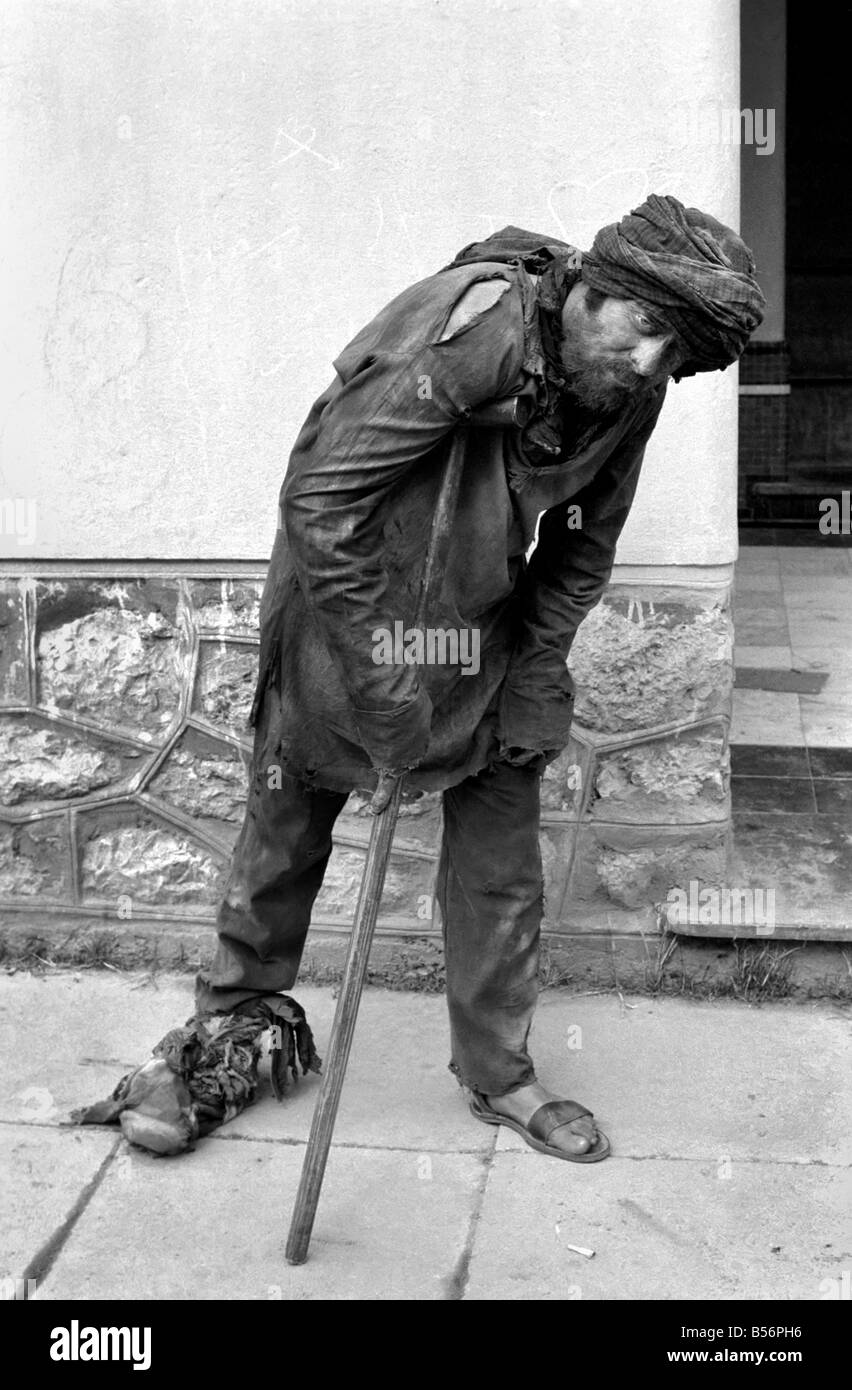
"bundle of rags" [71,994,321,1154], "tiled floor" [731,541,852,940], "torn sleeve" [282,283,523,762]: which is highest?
"torn sleeve" [282,283,523,762]

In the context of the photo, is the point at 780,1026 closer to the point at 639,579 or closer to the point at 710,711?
the point at 710,711

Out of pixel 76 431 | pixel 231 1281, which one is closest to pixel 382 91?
pixel 76 431

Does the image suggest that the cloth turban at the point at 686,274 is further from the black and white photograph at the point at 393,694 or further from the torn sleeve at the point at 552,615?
the torn sleeve at the point at 552,615

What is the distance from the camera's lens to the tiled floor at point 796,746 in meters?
4.43

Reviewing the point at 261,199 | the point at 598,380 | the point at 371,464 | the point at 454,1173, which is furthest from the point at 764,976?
the point at 261,199

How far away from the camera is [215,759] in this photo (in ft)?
14.5

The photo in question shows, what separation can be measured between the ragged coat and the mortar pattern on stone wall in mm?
804

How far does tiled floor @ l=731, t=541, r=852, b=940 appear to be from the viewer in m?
4.43

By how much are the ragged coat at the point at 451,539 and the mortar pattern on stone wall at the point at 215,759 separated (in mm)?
804

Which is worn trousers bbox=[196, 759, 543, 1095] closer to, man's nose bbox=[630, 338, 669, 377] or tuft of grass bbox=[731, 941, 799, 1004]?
tuft of grass bbox=[731, 941, 799, 1004]

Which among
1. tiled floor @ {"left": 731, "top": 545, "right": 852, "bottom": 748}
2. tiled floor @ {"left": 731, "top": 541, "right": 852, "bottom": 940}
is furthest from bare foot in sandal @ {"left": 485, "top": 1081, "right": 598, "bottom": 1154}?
tiled floor @ {"left": 731, "top": 545, "right": 852, "bottom": 748}

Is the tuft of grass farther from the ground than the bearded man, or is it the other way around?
the bearded man

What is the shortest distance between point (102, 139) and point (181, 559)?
3.45ft

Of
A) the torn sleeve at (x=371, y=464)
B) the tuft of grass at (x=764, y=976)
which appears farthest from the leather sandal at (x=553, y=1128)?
the torn sleeve at (x=371, y=464)
